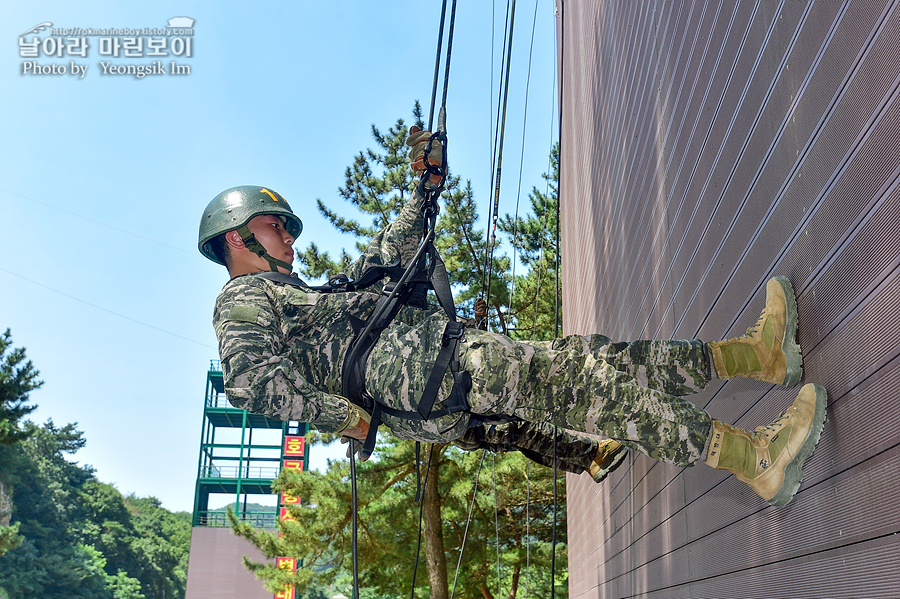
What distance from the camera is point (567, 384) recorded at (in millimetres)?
2223

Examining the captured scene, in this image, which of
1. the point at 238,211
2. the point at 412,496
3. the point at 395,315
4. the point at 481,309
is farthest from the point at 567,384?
the point at 412,496

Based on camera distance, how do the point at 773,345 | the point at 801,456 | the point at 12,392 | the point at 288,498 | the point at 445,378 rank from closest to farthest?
1. the point at 801,456
2. the point at 773,345
3. the point at 445,378
4. the point at 288,498
5. the point at 12,392

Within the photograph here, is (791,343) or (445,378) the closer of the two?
(791,343)

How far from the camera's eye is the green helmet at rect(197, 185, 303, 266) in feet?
10.7

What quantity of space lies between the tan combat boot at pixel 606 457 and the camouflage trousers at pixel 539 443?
1.2 inches

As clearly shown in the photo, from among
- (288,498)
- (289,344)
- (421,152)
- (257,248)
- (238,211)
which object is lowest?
(289,344)

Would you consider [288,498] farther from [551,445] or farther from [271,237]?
[271,237]

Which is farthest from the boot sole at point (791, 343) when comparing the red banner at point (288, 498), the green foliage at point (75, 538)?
the green foliage at point (75, 538)

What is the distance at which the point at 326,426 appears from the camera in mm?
2473

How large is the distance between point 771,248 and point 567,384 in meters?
0.73

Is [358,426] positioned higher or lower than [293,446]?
lower

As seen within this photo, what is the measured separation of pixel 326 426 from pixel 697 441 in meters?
1.25

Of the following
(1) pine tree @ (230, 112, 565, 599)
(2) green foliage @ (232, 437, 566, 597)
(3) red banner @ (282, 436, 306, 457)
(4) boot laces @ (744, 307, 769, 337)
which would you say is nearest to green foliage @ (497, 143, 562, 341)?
(1) pine tree @ (230, 112, 565, 599)

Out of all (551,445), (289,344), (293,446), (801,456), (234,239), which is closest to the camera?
(801,456)
